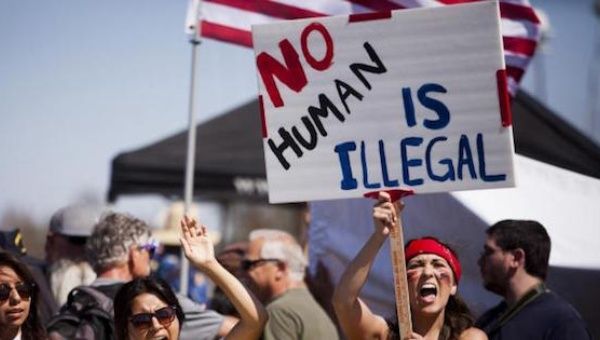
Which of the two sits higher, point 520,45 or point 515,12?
point 515,12

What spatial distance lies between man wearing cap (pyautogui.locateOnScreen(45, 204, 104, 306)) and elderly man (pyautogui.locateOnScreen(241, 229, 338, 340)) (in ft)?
2.82

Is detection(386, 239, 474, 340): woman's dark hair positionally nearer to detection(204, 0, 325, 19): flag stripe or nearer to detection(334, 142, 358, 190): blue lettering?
detection(334, 142, 358, 190): blue lettering

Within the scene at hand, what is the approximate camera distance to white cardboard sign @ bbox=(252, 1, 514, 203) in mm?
4727

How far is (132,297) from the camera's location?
5.21 m

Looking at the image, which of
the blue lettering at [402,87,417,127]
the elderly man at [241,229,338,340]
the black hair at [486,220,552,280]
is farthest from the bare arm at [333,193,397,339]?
the elderly man at [241,229,338,340]

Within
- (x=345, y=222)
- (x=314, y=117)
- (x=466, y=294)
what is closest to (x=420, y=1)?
(x=345, y=222)

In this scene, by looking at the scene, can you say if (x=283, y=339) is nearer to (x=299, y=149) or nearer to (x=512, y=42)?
(x=299, y=149)

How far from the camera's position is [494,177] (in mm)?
4742

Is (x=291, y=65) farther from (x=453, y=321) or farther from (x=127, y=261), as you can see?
(x=127, y=261)

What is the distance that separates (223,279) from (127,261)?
1420 millimetres

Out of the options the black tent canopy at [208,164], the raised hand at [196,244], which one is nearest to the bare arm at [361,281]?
the raised hand at [196,244]

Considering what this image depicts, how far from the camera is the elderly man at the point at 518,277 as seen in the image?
5.75m

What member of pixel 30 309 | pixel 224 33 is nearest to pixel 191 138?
pixel 224 33

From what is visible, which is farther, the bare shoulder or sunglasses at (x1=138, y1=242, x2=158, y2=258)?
sunglasses at (x1=138, y1=242, x2=158, y2=258)
